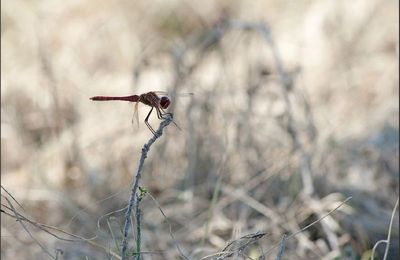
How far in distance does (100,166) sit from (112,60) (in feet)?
5.07

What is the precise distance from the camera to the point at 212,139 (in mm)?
3225

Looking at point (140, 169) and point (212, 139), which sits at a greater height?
point (140, 169)

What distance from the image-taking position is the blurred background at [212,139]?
2736mm

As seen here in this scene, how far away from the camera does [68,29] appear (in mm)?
5105

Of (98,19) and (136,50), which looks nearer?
(136,50)

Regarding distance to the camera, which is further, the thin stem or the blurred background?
the blurred background

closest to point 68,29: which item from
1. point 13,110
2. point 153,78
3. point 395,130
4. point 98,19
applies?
point 98,19

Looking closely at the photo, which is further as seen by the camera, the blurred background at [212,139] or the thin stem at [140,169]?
the blurred background at [212,139]

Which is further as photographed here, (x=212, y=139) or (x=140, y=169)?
(x=212, y=139)

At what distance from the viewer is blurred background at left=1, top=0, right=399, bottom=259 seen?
108 inches

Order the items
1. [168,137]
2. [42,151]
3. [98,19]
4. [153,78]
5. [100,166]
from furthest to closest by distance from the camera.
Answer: [98,19] → [153,78] → [42,151] → [100,166] → [168,137]

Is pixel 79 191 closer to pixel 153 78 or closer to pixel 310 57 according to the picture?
pixel 153 78

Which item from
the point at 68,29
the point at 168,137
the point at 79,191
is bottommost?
the point at 79,191

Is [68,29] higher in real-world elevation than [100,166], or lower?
higher
